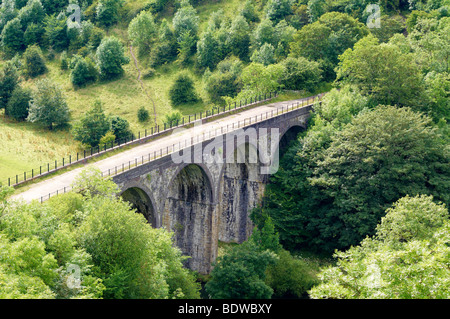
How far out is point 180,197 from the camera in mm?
52344

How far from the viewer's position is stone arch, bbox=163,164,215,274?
2014 inches

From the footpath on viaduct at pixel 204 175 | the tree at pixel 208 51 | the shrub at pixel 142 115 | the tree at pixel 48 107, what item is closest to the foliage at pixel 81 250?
the footpath on viaduct at pixel 204 175

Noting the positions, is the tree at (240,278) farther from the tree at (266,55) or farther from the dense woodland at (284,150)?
the tree at (266,55)

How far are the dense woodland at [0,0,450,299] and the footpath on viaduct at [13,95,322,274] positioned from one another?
2.24 metres

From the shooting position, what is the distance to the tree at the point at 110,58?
301 ft

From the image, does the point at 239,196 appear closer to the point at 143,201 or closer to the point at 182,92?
the point at 143,201

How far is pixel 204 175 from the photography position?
166 feet

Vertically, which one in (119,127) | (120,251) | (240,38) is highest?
(240,38)

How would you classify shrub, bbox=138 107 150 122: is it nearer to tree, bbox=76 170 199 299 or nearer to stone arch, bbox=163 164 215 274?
stone arch, bbox=163 164 215 274

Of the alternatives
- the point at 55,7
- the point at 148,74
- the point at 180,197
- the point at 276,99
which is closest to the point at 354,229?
the point at 180,197

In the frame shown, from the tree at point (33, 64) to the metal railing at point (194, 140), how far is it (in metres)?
50.1

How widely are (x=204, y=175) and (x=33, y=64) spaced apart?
57.2 metres

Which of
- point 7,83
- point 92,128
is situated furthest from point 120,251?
point 7,83
